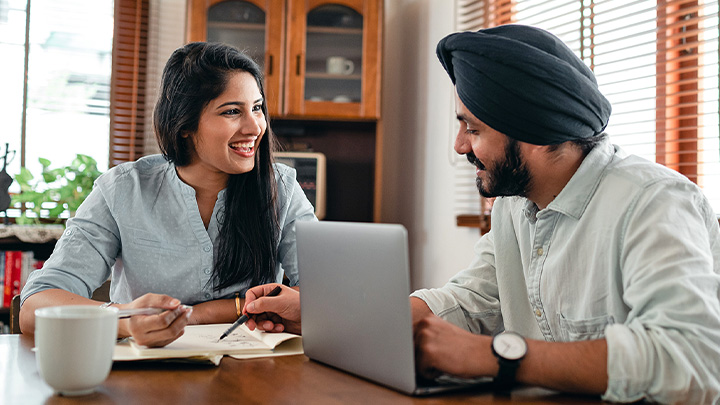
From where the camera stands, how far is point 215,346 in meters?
1.02

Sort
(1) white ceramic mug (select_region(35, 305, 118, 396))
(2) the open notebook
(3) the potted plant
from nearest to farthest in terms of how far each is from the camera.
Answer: (1) white ceramic mug (select_region(35, 305, 118, 396))
(2) the open notebook
(3) the potted plant

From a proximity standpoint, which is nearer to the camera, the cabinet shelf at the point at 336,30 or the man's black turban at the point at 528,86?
the man's black turban at the point at 528,86

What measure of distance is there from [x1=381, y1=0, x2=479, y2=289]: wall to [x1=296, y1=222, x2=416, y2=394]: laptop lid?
1918 millimetres

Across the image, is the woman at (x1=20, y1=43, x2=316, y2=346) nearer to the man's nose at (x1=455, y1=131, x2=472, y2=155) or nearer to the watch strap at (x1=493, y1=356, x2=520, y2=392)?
the man's nose at (x1=455, y1=131, x2=472, y2=155)

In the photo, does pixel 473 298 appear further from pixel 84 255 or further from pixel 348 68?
pixel 348 68

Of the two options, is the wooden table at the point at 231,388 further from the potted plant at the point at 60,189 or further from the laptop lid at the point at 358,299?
the potted plant at the point at 60,189

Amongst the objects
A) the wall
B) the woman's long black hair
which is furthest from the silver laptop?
the wall

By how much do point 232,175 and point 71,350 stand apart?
90 cm

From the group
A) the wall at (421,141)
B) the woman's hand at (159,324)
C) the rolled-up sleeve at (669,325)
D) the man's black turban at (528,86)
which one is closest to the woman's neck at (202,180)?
the woman's hand at (159,324)

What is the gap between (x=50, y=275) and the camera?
131cm

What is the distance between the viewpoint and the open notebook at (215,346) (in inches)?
36.8

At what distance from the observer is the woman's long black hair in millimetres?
1508

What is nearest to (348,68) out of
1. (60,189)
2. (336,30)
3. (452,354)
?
(336,30)

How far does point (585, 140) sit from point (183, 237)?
3.01ft
